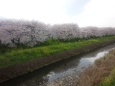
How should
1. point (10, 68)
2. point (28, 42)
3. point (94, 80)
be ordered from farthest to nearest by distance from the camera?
point (28, 42) → point (10, 68) → point (94, 80)

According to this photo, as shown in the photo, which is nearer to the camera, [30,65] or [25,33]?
[30,65]

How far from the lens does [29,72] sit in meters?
33.5

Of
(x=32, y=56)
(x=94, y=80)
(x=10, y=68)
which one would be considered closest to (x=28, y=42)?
(x=32, y=56)

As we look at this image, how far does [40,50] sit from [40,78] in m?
13.7

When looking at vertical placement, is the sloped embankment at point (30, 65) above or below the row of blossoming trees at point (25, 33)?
below

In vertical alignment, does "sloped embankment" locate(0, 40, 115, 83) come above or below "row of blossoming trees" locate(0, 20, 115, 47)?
below

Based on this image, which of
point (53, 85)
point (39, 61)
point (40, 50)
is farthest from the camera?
point (40, 50)

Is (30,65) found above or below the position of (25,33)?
below

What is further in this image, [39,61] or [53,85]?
[39,61]

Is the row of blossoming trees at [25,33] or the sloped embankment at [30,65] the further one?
the row of blossoming trees at [25,33]

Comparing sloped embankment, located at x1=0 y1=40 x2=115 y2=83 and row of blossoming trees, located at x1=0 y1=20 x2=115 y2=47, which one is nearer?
sloped embankment, located at x1=0 y1=40 x2=115 y2=83

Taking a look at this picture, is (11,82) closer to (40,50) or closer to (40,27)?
(40,50)

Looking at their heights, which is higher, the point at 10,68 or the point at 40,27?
the point at 40,27

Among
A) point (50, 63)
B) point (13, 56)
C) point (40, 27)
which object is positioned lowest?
point (50, 63)
